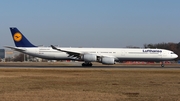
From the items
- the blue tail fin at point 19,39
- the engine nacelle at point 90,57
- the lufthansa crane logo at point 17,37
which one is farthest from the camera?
the lufthansa crane logo at point 17,37

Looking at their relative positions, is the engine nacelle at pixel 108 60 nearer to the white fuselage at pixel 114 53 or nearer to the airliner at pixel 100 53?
the airliner at pixel 100 53

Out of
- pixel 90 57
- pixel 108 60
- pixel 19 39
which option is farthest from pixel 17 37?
pixel 108 60

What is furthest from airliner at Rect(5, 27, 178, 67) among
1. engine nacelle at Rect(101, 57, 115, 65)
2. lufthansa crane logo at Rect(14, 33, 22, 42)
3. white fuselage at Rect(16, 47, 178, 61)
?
lufthansa crane logo at Rect(14, 33, 22, 42)

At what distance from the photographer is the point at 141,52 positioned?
49.2m

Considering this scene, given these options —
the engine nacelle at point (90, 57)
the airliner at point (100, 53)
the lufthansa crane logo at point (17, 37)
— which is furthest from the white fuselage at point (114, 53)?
the lufthansa crane logo at point (17, 37)

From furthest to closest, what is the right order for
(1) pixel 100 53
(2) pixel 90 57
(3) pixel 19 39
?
(3) pixel 19 39 → (1) pixel 100 53 → (2) pixel 90 57

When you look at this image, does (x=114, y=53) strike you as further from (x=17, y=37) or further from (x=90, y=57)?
(x=17, y=37)

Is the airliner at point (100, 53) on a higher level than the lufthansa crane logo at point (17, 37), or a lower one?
lower

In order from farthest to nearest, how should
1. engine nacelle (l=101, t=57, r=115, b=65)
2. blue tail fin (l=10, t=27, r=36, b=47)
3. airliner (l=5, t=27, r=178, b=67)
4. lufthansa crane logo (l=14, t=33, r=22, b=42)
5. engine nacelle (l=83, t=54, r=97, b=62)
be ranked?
lufthansa crane logo (l=14, t=33, r=22, b=42)
blue tail fin (l=10, t=27, r=36, b=47)
airliner (l=5, t=27, r=178, b=67)
engine nacelle (l=83, t=54, r=97, b=62)
engine nacelle (l=101, t=57, r=115, b=65)

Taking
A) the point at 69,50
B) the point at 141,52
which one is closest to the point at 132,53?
the point at 141,52

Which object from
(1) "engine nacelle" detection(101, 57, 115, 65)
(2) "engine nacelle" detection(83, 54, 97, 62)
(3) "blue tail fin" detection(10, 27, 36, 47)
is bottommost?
(1) "engine nacelle" detection(101, 57, 115, 65)

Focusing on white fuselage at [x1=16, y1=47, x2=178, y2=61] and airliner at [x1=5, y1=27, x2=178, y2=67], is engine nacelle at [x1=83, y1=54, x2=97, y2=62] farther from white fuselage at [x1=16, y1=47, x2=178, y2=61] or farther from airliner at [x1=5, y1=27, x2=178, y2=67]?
white fuselage at [x1=16, y1=47, x2=178, y2=61]

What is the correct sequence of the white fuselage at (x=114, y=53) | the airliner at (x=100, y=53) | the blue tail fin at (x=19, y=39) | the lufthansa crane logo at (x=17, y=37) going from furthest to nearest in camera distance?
the lufthansa crane logo at (x=17, y=37)
the blue tail fin at (x=19, y=39)
the white fuselage at (x=114, y=53)
the airliner at (x=100, y=53)

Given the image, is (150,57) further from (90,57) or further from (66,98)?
(66,98)
